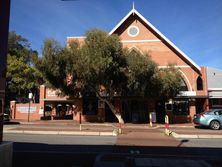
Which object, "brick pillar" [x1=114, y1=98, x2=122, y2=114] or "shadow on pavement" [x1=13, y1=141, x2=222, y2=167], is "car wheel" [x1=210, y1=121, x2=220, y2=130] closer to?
"brick pillar" [x1=114, y1=98, x2=122, y2=114]

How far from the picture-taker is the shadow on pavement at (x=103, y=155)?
8547 millimetres

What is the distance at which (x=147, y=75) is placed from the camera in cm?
2462

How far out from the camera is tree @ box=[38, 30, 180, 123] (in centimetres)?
2375

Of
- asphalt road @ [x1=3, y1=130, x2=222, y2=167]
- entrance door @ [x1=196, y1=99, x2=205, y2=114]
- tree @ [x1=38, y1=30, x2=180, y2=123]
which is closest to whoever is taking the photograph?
asphalt road @ [x1=3, y1=130, x2=222, y2=167]

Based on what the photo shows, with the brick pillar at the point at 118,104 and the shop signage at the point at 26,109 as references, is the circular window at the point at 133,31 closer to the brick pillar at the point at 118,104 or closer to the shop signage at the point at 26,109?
the brick pillar at the point at 118,104

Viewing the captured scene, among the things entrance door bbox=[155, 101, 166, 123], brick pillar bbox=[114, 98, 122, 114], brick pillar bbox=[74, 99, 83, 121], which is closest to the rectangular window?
entrance door bbox=[155, 101, 166, 123]

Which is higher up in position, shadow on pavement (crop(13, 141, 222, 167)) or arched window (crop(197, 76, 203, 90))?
arched window (crop(197, 76, 203, 90))

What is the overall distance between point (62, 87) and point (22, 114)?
9834 millimetres

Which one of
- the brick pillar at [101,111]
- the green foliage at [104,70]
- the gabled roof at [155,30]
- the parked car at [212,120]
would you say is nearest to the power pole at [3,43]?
the green foliage at [104,70]

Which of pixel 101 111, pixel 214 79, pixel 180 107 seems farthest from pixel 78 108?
pixel 214 79

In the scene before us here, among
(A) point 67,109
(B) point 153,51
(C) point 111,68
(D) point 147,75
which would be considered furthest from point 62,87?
(A) point 67,109

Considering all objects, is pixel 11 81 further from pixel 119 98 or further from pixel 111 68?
pixel 111 68

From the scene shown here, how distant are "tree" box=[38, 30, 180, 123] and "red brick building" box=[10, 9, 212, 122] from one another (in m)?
4.24

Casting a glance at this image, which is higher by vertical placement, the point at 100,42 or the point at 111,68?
the point at 100,42
